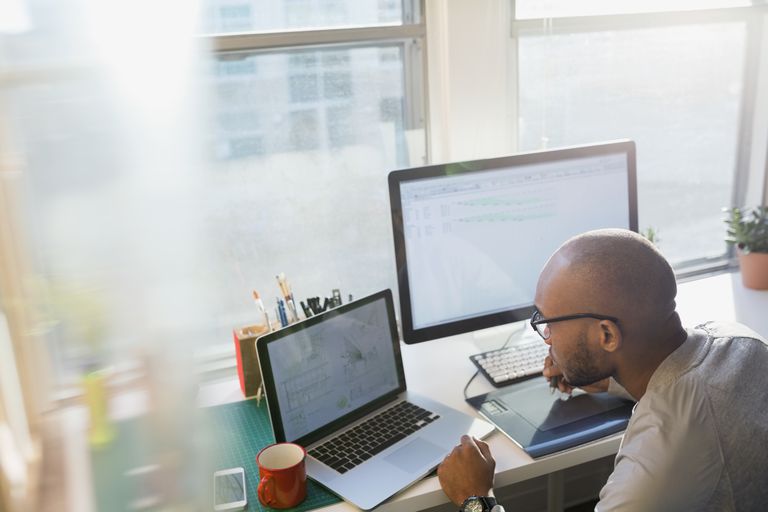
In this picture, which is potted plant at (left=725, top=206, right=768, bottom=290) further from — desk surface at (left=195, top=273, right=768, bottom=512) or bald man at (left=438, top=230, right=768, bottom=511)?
bald man at (left=438, top=230, right=768, bottom=511)

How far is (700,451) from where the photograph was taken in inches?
36.3

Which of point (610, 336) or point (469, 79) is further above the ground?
point (469, 79)

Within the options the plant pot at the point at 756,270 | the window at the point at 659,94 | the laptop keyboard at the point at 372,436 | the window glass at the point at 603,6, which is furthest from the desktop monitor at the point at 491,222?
the plant pot at the point at 756,270

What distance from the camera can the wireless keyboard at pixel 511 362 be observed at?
4.75ft

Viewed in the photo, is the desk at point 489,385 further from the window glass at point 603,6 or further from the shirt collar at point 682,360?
→ the window glass at point 603,6

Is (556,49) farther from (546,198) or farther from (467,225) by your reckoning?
(467,225)

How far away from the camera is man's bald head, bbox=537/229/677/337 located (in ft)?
3.27

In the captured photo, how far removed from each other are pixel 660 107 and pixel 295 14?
3.73ft

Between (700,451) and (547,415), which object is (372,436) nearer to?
(547,415)

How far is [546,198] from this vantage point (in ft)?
5.08

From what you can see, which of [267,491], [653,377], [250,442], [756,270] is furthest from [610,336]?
[756,270]

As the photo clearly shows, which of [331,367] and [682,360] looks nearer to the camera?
[682,360]

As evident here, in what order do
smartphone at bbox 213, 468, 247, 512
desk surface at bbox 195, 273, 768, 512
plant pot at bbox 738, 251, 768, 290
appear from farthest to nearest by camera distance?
plant pot at bbox 738, 251, 768, 290
desk surface at bbox 195, 273, 768, 512
smartphone at bbox 213, 468, 247, 512

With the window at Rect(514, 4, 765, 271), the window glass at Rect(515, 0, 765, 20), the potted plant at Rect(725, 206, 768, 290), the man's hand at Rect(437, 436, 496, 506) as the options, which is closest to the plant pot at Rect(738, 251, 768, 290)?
the potted plant at Rect(725, 206, 768, 290)
